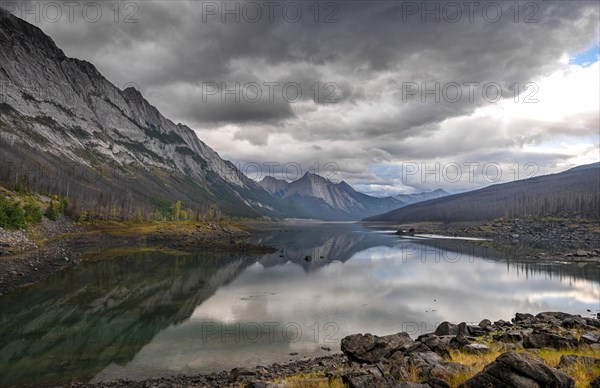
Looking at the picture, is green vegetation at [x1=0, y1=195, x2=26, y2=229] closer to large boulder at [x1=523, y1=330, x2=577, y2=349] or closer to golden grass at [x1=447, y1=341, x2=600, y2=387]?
golden grass at [x1=447, y1=341, x2=600, y2=387]

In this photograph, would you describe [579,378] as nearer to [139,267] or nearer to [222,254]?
[139,267]

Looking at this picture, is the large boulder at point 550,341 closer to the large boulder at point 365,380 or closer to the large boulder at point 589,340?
the large boulder at point 589,340

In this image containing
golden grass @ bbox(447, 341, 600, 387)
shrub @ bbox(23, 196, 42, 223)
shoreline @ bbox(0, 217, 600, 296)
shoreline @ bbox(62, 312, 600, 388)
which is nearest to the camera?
shoreline @ bbox(62, 312, 600, 388)

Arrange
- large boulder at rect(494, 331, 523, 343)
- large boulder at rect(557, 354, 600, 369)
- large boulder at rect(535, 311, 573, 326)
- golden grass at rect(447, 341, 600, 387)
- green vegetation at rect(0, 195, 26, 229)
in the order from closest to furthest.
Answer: golden grass at rect(447, 341, 600, 387) → large boulder at rect(557, 354, 600, 369) → large boulder at rect(494, 331, 523, 343) → large boulder at rect(535, 311, 573, 326) → green vegetation at rect(0, 195, 26, 229)

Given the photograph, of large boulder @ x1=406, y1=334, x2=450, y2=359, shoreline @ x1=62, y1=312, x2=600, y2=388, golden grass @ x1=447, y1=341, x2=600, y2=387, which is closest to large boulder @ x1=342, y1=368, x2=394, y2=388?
shoreline @ x1=62, y1=312, x2=600, y2=388

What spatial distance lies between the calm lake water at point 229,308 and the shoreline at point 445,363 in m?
4.04

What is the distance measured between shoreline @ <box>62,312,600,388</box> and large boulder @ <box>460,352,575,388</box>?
3 centimetres

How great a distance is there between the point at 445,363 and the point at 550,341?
11.0 meters

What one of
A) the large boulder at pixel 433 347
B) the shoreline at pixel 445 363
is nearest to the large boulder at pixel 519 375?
the shoreline at pixel 445 363

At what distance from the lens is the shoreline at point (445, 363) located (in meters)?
14.3

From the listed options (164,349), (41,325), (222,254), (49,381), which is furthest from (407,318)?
(222,254)

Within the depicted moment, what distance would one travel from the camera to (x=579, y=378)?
14.6 m

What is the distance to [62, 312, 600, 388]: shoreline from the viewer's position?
14.3m

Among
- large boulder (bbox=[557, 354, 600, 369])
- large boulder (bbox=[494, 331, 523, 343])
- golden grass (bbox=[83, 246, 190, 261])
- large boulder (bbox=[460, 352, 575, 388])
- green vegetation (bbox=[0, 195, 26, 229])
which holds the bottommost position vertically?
golden grass (bbox=[83, 246, 190, 261])
